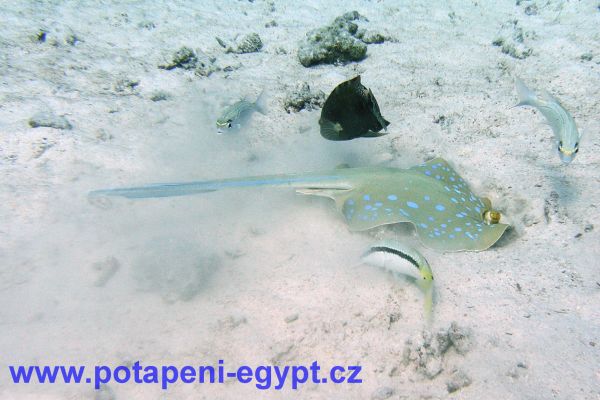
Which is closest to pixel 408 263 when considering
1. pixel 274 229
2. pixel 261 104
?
pixel 274 229

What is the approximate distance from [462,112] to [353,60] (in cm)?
263

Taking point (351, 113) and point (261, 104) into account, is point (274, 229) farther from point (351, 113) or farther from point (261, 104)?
point (261, 104)

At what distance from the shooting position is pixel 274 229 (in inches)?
145

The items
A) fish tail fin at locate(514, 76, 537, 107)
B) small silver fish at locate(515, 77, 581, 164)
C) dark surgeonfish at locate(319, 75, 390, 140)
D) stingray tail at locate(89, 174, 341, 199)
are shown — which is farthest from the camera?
dark surgeonfish at locate(319, 75, 390, 140)

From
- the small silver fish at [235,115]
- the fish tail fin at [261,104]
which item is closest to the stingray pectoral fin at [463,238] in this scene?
the small silver fish at [235,115]

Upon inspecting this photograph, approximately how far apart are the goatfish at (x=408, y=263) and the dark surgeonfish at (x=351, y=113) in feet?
7.02

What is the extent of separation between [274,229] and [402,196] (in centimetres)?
137

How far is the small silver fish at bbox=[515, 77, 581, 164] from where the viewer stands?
2904mm

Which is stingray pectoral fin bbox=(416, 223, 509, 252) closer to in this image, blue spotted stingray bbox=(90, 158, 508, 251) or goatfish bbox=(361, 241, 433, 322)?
blue spotted stingray bbox=(90, 158, 508, 251)

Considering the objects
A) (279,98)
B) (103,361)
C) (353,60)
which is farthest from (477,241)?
(353,60)

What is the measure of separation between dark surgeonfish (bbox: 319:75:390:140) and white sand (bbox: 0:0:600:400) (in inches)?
12.3

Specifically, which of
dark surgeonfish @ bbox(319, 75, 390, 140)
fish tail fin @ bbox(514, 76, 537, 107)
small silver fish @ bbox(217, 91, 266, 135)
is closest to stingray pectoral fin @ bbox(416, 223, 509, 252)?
fish tail fin @ bbox(514, 76, 537, 107)

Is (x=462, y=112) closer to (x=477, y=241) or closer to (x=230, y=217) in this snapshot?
(x=477, y=241)

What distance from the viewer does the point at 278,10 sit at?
30.8ft
